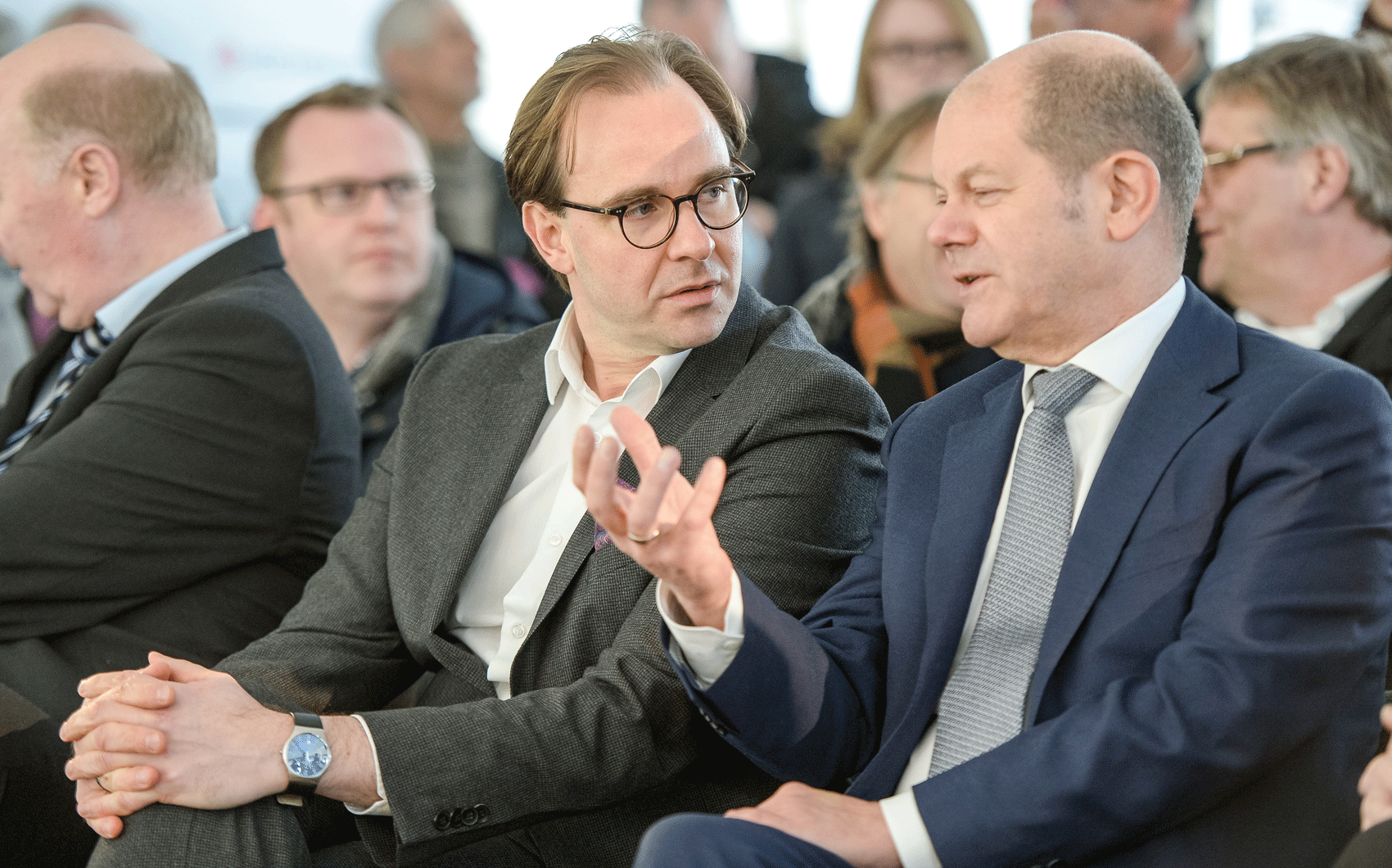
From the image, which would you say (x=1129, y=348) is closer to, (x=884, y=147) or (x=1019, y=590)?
(x=1019, y=590)

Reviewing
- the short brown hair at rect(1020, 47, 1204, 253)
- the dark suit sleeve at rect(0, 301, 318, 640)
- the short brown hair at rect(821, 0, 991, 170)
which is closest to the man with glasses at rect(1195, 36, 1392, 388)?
the short brown hair at rect(1020, 47, 1204, 253)

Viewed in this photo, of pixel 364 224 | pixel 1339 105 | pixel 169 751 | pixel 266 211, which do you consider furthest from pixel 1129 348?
pixel 266 211

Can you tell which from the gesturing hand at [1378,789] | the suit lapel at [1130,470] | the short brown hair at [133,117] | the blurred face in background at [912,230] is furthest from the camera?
the blurred face in background at [912,230]

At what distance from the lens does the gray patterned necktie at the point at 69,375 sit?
2725 mm

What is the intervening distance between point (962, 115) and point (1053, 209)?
0.18 metres

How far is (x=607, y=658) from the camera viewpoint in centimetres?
187

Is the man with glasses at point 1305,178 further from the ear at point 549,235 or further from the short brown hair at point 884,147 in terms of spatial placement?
the ear at point 549,235

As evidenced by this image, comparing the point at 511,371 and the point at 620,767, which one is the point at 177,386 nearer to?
the point at 511,371

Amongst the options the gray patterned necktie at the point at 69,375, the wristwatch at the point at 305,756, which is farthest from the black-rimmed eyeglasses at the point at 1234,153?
the gray patterned necktie at the point at 69,375

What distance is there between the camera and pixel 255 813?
1805 mm

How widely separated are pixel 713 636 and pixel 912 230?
203cm

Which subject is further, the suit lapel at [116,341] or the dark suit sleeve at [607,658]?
the suit lapel at [116,341]

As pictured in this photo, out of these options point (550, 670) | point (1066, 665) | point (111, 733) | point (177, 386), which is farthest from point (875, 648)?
point (177, 386)

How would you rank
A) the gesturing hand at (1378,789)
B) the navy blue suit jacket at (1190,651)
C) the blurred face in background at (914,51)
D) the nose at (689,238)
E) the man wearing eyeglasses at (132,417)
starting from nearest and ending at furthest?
the gesturing hand at (1378,789), the navy blue suit jacket at (1190,651), the nose at (689,238), the man wearing eyeglasses at (132,417), the blurred face in background at (914,51)
